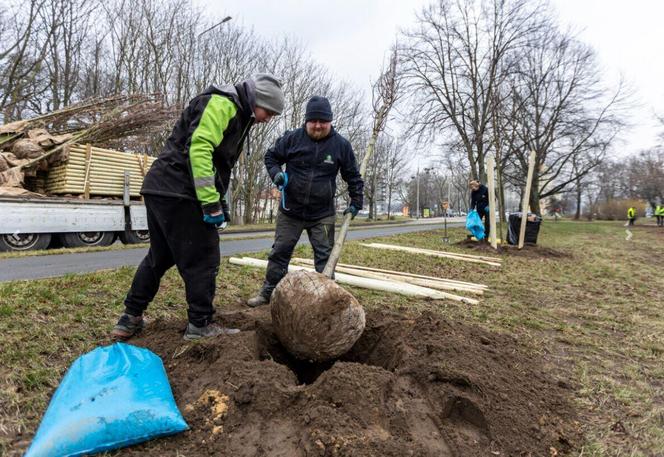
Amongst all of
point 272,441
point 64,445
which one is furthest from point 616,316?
point 64,445

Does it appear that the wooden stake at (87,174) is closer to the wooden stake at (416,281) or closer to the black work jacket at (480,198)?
the wooden stake at (416,281)

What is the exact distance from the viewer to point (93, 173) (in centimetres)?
1069

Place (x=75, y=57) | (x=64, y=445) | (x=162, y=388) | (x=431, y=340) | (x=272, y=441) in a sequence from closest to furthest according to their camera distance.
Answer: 1. (x=64, y=445)
2. (x=272, y=441)
3. (x=162, y=388)
4. (x=431, y=340)
5. (x=75, y=57)

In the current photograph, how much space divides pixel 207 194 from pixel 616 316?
473 centimetres

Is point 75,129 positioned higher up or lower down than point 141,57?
lower down

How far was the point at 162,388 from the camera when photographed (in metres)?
2.02

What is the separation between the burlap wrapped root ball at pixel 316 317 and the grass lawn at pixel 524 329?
1.36m

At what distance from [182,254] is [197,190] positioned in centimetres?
47

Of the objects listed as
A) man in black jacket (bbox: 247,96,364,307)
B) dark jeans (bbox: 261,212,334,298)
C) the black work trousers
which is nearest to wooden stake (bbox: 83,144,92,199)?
man in black jacket (bbox: 247,96,364,307)

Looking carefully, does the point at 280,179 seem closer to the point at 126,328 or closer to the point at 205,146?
the point at 205,146

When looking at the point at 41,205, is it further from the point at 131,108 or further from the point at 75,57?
the point at 75,57

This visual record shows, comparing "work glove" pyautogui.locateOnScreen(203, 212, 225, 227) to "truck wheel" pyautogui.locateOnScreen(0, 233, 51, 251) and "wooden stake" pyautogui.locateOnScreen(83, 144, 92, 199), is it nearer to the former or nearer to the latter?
"truck wheel" pyautogui.locateOnScreen(0, 233, 51, 251)

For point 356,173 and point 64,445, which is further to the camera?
point 356,173

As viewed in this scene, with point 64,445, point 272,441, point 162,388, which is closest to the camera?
point 64,445
